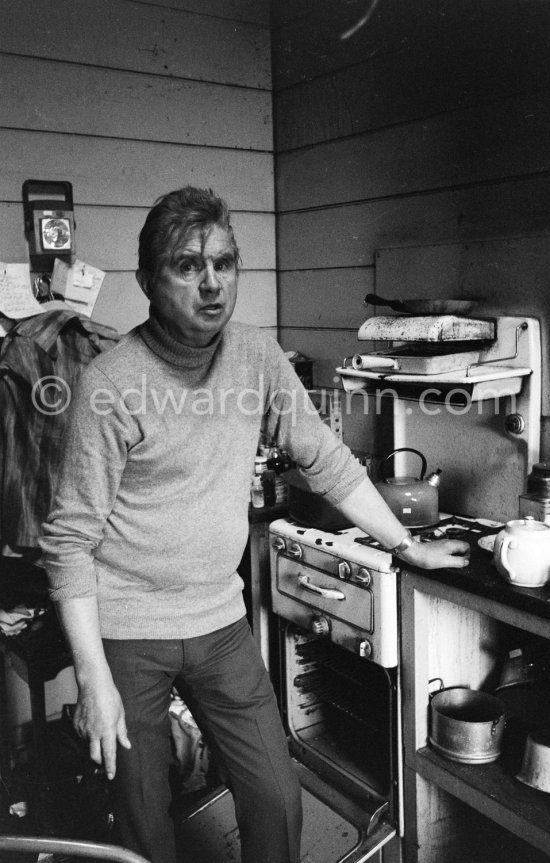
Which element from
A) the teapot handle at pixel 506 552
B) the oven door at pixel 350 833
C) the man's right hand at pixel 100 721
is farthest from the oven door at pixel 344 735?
the man's right hand at pixel 100 721

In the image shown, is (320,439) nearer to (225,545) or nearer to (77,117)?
(225,545)

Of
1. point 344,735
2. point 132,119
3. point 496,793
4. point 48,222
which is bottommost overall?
point 344,735

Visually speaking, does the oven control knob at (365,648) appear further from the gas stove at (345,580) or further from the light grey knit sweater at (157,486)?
the light grey knit sweater at (157,486)

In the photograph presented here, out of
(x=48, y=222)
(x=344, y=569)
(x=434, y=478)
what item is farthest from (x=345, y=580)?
(x=48, y=222)

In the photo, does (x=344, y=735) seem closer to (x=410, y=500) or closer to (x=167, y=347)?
(x=410, y=500)

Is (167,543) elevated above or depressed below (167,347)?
below

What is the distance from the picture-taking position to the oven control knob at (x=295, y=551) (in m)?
2.36

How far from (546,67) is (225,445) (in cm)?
139

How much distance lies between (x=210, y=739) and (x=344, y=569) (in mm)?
618

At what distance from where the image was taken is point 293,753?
2562 mm

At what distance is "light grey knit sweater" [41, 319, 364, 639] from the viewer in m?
1.56

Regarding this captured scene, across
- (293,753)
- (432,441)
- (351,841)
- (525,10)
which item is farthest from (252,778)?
(525,10)

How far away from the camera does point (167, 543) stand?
1637mm

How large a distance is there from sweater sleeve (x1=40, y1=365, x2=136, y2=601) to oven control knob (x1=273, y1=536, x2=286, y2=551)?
0.92 metres
